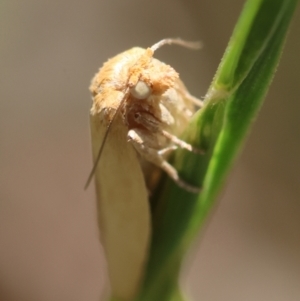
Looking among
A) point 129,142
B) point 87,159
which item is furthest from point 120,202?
point 87,159

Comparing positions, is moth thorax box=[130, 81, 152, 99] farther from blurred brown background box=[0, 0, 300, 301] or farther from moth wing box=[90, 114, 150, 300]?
blurred brown background box=[0, 0, 300, 301]

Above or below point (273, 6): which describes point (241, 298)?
below

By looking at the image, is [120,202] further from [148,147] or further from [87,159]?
[87,159]

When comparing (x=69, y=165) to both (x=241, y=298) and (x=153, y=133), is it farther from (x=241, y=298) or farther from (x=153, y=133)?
(x=153, y=133)

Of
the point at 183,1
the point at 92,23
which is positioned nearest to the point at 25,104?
the point at 92,23

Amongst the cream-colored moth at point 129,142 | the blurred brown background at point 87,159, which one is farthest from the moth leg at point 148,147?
the blurred brown background at point 87,159

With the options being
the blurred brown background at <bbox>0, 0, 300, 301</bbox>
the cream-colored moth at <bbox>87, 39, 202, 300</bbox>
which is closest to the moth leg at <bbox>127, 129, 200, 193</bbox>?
the cream-colored moth at <bbox>87, 39, 202, 300</bbox>
